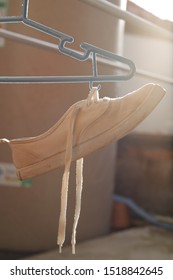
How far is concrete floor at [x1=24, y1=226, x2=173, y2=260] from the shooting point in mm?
1249

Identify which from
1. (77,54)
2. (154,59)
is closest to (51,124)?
(77,54)

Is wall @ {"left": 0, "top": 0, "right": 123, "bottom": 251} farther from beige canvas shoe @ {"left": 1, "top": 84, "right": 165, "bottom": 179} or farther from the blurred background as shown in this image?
beige canvas shoe @ {"left": 1, "top": 84, "right": 165, "bottom": 179}

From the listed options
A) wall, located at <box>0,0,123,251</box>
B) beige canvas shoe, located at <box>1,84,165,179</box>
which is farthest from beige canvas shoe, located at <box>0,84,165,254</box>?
wall, located at <box>0,0,123,251</box>

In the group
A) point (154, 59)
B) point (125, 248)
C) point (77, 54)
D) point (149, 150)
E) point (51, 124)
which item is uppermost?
point (154, 59)

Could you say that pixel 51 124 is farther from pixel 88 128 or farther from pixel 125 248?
pixel 88 128

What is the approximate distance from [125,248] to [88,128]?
1.08 m

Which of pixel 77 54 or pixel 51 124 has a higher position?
pixel 77 54

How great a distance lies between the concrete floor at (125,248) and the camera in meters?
1.25

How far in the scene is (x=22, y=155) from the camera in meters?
0.43

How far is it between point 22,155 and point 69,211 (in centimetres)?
87

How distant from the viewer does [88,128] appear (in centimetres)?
41

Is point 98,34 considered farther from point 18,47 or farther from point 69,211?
point 69,211

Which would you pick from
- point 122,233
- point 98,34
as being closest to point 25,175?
point 98,34

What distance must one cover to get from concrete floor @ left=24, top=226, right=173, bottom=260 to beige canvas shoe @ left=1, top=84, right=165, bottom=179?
870 mm
